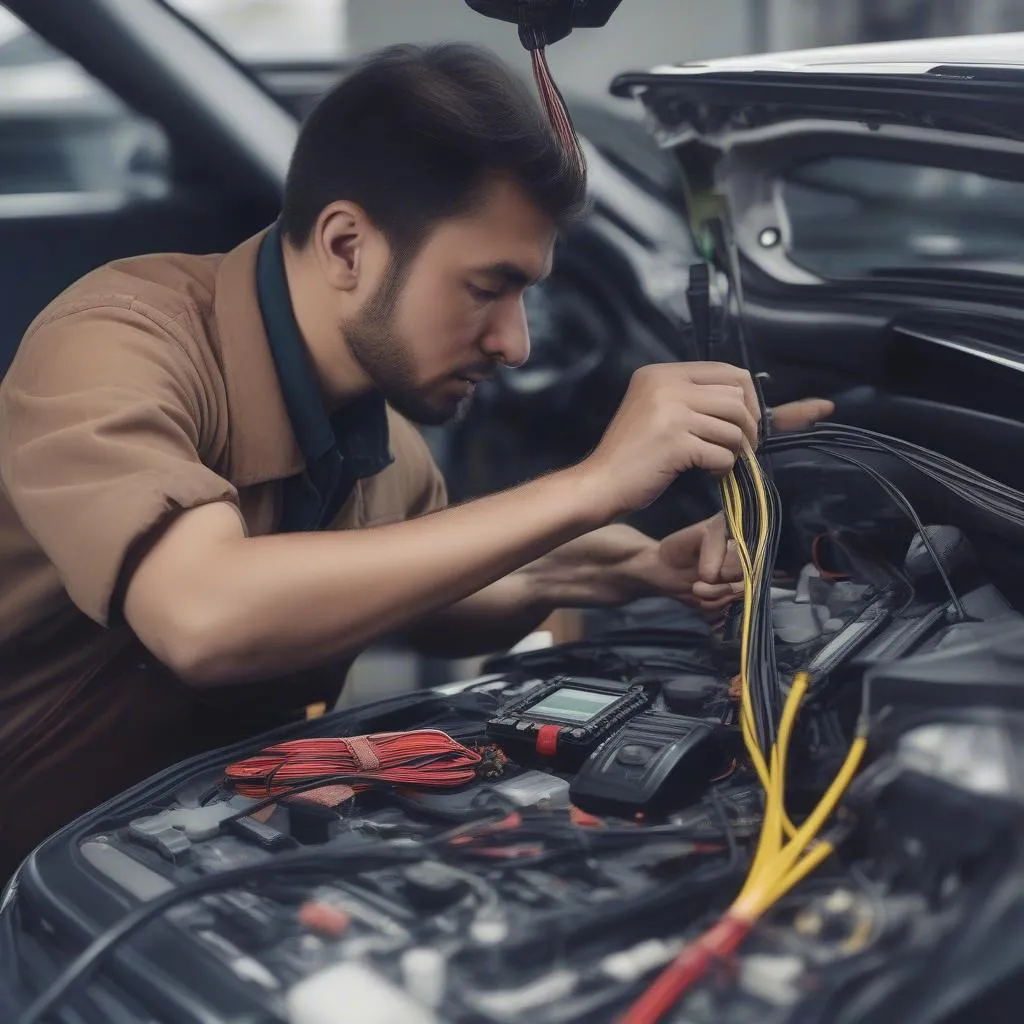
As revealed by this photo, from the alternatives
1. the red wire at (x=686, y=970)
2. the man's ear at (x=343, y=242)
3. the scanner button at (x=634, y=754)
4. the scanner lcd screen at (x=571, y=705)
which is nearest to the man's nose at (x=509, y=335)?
the man's ear at (x=343, y=242)

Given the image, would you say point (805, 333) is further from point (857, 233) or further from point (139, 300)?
point (139, 300)

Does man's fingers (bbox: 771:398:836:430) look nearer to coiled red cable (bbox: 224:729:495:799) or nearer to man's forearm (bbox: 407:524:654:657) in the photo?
man's forearm (bbox: 407:524:654:657)

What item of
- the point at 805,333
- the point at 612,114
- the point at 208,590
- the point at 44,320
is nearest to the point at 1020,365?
the point at 805,333

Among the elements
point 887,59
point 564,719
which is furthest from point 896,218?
point 564,719

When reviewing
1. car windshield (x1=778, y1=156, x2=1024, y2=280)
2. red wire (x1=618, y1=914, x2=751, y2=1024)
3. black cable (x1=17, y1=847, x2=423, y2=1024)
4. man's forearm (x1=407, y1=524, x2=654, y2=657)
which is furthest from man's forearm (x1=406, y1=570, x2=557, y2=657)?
red wire (x1=618, y1=914, x2=751, y2=1024)

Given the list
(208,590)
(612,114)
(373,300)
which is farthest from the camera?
(612,114)

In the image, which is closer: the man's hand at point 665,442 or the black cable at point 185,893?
the black cable at point 185,893

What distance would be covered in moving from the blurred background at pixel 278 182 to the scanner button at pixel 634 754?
26.6 inches

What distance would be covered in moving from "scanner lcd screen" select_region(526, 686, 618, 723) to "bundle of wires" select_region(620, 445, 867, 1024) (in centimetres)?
13

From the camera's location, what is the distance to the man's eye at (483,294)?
112 cm

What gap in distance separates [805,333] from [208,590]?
726mm

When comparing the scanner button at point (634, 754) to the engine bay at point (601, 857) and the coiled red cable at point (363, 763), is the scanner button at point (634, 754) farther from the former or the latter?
the coiled red cable at point (363, 763)

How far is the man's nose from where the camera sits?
1.14 meters

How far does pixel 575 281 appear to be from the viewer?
1.71m
